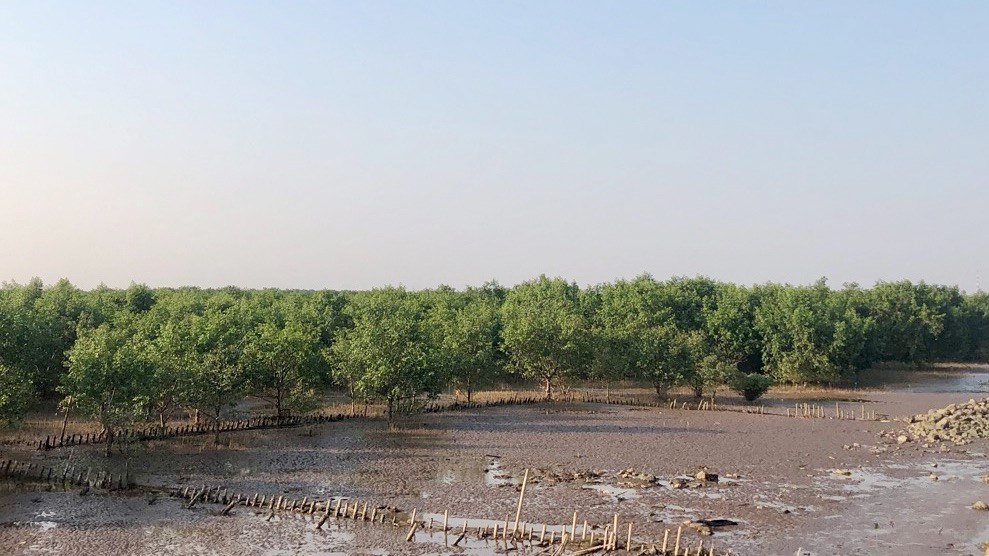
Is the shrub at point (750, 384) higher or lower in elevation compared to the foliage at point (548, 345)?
lower

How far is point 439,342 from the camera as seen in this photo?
225 ft

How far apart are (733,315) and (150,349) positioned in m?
68.3

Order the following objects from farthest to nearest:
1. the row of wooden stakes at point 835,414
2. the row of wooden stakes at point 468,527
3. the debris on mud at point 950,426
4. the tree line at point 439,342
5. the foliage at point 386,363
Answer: the row of wooden stakes at point 835,414 → the foliage at point 386,363 → the debris on mud at point 950,426 → the tree line at point 439,342 → the row of wooden stakes at point 468,527

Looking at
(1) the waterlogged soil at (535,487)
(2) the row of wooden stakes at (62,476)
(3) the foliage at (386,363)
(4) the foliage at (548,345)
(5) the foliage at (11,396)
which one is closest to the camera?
(1) the waterlogged soil at (535,487)

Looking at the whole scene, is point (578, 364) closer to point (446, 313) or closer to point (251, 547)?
point (446, 313)

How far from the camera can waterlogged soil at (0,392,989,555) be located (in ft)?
91.4

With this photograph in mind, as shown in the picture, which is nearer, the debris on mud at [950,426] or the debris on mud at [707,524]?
the debris on mud at [707,524]


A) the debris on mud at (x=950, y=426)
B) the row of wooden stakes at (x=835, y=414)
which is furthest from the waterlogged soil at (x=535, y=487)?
the row of wooden stakes at (x=835, y=414)

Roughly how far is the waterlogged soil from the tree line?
374 cm

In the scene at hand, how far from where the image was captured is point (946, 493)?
35.6m

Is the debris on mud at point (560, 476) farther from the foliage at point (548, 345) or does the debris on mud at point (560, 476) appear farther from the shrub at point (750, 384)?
the shrub at point (750, 384)

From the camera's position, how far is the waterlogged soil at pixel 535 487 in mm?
27844

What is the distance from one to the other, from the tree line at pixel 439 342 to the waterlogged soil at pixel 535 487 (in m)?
3.74

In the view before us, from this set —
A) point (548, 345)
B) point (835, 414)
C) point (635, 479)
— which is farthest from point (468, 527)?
point (835, 414)
